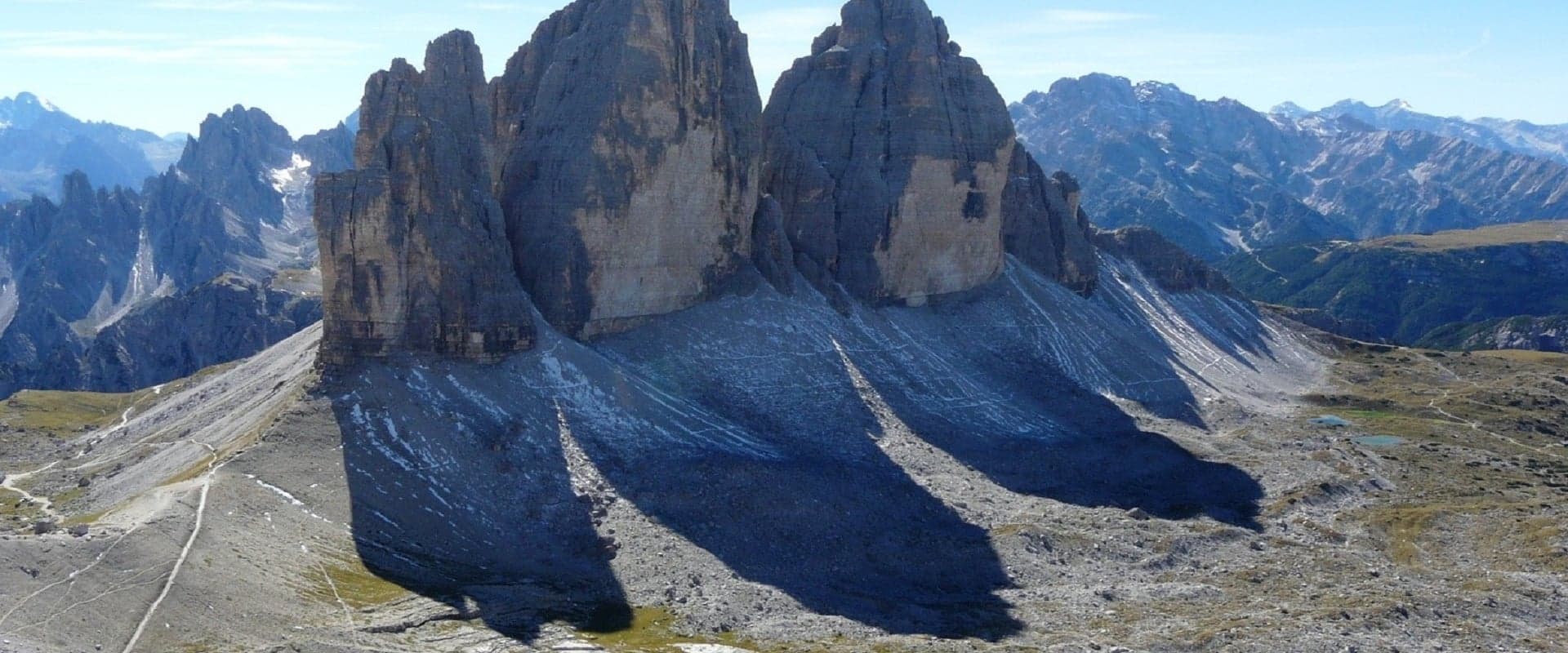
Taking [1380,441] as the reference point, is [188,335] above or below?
above

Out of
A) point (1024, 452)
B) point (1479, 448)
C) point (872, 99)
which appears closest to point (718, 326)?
point (1024, 452)

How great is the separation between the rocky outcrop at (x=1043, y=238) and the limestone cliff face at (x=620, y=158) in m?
47.6

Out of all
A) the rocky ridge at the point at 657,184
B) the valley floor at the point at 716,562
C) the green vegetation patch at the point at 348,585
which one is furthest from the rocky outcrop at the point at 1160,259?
the green vegetation patch at the point at 348,585

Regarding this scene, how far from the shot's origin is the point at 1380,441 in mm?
116875

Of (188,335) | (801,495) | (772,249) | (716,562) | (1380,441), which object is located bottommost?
(1380,441)

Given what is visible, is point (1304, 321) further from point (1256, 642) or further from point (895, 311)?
point (1256, 642)

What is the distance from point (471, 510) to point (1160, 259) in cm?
11315

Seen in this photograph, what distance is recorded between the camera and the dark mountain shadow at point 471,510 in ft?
207

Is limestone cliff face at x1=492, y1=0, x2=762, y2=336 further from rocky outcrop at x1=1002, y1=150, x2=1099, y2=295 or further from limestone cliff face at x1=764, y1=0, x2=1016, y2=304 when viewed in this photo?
rocky outcrop at x1=1002, y1=150, x2=1099, y2=295

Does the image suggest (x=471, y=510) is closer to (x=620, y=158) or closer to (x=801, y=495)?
(x=801, y=495)

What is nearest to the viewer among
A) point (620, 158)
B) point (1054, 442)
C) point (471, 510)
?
point (471, 510)

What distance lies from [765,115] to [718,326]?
115 ft

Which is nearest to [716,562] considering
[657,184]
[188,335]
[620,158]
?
[620,158]

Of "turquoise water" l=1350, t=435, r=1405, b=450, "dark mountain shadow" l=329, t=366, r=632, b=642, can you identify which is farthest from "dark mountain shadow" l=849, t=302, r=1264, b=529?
"dark mountain shadow" l=329, t=366, r=632, b=642
